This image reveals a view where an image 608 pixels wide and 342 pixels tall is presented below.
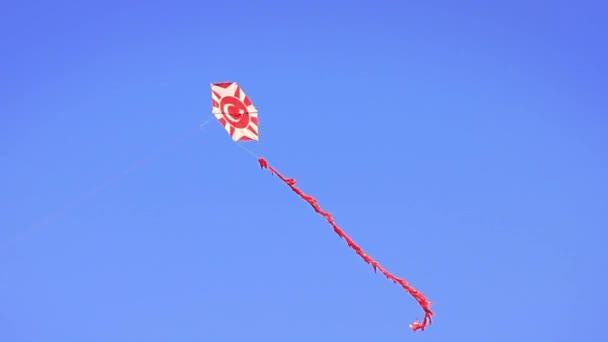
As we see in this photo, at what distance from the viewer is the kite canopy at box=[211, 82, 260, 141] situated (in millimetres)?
69250

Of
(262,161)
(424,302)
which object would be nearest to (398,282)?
(424,302)

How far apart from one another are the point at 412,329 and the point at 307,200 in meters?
4.94

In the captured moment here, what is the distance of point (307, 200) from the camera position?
6906 cm

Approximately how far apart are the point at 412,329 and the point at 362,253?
2698mm

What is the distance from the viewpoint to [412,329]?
69.4 m

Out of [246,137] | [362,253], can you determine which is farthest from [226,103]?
[362,253]

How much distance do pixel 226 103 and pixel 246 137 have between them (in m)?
1.17

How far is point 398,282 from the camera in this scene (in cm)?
6956

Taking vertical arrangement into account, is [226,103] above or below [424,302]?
above

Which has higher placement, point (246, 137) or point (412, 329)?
point (246, 137)

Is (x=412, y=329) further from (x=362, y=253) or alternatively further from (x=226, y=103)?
(x=226, y=103)

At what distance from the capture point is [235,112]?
69.4 metres

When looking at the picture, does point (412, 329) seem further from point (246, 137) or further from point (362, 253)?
point (246, 137)

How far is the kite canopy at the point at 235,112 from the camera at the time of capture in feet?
227
